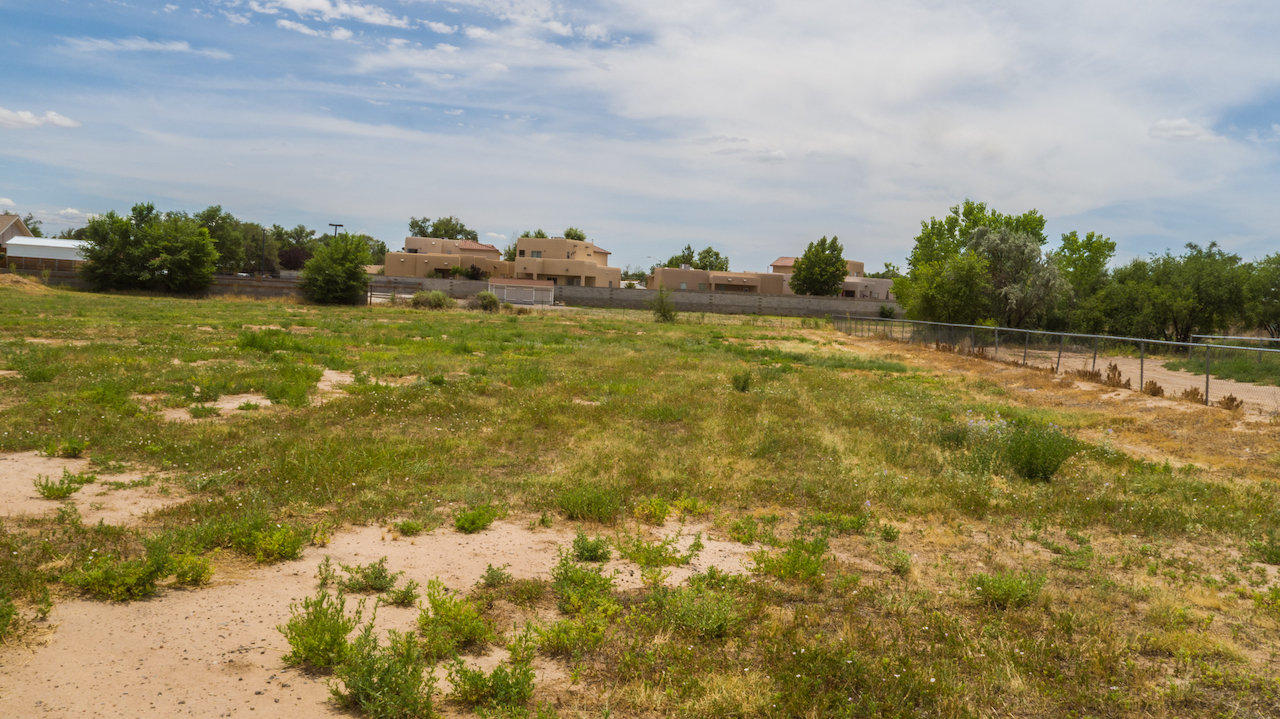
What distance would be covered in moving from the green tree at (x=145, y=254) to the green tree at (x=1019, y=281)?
187 feet

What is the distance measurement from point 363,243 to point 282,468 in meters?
50.3

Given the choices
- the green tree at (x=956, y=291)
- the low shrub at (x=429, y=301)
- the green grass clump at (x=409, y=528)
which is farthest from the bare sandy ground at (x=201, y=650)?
the green tree at (x=956, y=291)

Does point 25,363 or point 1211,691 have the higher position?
point 25,363

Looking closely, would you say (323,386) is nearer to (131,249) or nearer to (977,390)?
(977,390)

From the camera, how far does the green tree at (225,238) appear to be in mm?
92938

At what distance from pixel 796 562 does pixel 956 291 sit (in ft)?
154

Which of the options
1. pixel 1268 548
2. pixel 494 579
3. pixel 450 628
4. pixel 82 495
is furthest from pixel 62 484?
pixel 1268 548

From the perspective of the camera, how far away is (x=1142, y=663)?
4785 millimetres

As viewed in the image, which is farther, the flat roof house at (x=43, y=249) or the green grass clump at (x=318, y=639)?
the flat roof house at (x=43, y=249)

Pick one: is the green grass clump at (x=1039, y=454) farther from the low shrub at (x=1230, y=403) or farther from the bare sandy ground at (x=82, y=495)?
the bare sandy ground at (x=82, y=495)

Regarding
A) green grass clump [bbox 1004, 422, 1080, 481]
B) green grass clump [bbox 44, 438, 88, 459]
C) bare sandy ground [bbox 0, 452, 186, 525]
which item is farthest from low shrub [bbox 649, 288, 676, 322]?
bare sandy ground [bbox 0, 452, 186, 525]

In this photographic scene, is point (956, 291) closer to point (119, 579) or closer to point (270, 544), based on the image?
point (270, 544)

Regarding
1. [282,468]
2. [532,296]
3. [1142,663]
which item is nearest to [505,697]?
[1142,663]

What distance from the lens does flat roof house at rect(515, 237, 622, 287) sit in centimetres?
9700
